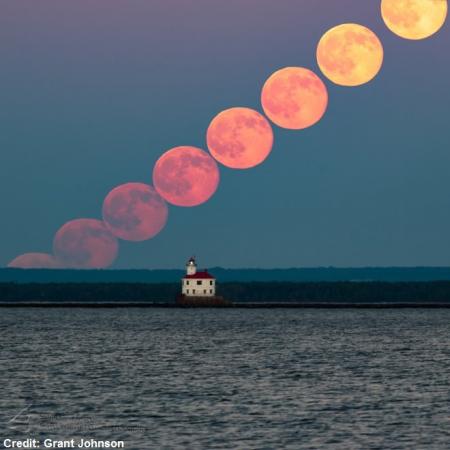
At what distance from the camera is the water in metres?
53.5

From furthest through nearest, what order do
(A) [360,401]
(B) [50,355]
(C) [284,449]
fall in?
(B) [50,355] → (A) [360,401] → (C) [284,449]

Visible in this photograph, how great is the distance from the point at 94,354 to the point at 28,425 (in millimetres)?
43900

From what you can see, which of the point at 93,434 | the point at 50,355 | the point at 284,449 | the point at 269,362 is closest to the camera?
the point at 284,449

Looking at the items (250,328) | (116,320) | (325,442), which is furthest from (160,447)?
(116,320)

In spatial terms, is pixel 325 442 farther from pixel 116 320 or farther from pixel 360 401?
pixel 116 320

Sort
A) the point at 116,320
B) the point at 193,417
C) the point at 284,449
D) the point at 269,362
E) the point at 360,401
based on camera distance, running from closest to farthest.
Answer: the point at 284,449
the point at 193,417
the point at 360,401
the point at 269,362
the point at 116,320

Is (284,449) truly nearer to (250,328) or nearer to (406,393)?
(406,393)

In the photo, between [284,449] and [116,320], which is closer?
[284,449]

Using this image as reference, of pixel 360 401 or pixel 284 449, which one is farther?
pixel 360 401

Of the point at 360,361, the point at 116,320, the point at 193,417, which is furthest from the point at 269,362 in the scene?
→ the point at 116,320

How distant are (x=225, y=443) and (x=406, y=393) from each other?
2143 cm

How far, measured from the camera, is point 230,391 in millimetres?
69375

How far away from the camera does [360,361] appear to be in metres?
93.0

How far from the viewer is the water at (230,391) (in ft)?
175
